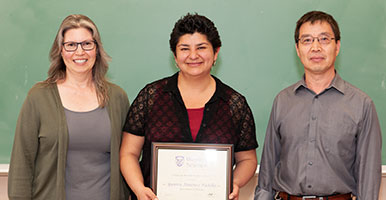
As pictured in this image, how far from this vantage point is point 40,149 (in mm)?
2475

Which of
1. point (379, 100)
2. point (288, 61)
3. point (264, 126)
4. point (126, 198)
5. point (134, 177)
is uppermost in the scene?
point (288, 61)

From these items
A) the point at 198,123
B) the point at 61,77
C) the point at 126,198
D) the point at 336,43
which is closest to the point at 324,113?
the point at 336,43

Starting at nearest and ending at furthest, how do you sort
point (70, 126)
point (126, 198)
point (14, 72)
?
point (70, 126), point (126, 198), point (14, 72)

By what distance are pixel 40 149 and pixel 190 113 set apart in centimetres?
97

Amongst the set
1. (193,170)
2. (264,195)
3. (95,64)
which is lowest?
(264,195)

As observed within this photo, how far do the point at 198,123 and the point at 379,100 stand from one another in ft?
6.11

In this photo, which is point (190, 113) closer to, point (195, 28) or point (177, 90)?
point (177, 90)

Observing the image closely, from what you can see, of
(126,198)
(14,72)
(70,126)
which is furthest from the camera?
(14,72)

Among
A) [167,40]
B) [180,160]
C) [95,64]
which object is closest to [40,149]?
[95,64]

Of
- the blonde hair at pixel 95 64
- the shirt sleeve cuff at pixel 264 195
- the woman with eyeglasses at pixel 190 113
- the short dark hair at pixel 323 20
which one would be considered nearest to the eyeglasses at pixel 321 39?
the short dark hair at pixel 323 20

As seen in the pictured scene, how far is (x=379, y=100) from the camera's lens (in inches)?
136

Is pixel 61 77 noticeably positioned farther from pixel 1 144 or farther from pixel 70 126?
pixel 1 144

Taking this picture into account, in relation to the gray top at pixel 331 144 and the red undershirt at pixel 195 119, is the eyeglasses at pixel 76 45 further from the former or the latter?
the gray top at pixel 331 144

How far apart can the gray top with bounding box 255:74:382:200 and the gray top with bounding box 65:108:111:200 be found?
1166 millimetres
